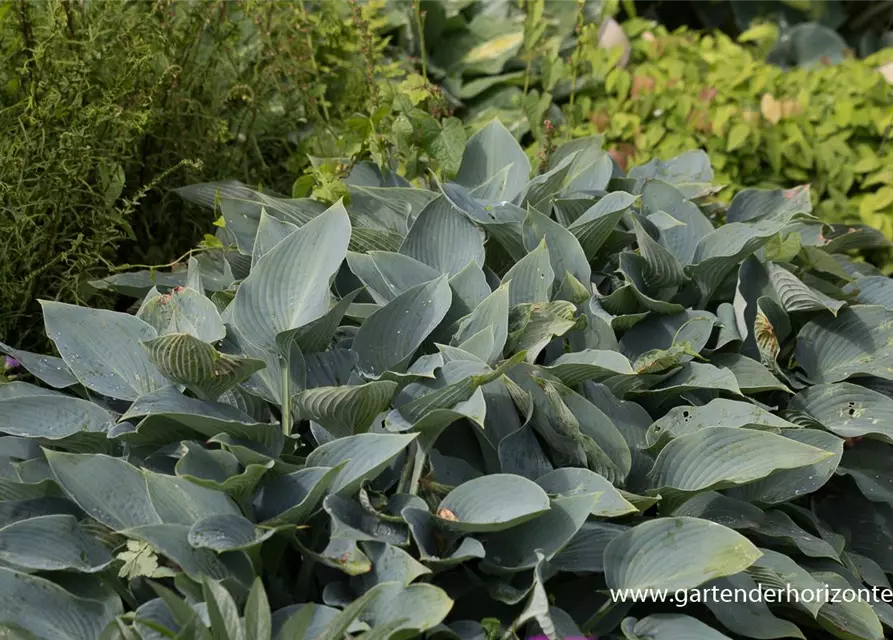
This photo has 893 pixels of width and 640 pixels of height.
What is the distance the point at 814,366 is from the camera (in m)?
2.03

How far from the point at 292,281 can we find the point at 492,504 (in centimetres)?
55

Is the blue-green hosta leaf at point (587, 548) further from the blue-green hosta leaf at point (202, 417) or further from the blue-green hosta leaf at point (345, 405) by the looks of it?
the blue-green hosta leaf at point (202, 417)

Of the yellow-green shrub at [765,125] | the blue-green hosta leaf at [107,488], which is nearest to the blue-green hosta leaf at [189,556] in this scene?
the blue-green hosta leaf at [107,488]

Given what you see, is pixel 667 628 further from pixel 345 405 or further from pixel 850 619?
pixel 345 405

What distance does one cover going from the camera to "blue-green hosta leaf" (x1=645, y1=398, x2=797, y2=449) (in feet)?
5.55

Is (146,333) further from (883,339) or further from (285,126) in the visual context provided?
(883,339)

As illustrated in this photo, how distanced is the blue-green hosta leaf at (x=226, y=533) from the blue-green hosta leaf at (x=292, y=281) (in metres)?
0.36

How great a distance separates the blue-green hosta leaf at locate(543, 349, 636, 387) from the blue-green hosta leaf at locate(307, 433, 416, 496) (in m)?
0.39

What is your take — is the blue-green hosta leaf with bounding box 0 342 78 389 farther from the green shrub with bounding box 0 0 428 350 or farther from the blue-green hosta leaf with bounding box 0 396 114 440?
the green shrub with bounding box 0 0 428 350

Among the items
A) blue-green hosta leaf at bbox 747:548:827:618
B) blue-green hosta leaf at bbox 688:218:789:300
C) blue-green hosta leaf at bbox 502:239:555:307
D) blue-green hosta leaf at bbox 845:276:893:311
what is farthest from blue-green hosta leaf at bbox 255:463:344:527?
blue-green hosta leaf at bbox 845:276:893:311

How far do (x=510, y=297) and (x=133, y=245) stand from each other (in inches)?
46.1

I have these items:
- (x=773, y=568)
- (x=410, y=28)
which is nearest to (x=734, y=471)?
(x=773, y=568)

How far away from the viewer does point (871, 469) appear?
1.92m

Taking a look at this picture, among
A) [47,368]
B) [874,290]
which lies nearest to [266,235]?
[47,368]
